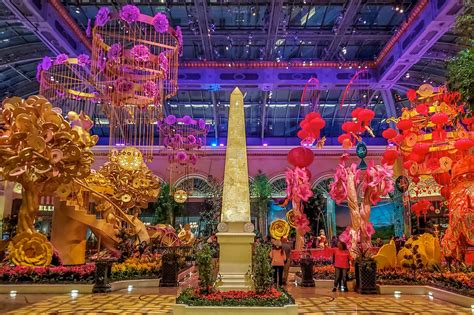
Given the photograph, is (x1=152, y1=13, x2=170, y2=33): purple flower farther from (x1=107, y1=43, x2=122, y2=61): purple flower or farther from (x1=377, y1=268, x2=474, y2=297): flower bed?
(x1=377, y1=268, x2=474, y2=297): flower bed

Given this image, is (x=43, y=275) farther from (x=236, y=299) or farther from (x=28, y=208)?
(x=236, y=299)

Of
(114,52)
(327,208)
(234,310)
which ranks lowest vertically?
(234,310)

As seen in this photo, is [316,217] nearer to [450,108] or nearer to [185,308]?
[450,108]

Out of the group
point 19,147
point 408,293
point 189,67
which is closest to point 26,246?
point 19,147

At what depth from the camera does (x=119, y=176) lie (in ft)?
42.6

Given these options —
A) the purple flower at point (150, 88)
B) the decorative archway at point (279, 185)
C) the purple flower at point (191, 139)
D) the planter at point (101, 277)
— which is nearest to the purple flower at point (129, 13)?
the purple flower at point (150, 88)

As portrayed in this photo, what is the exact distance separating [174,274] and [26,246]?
330cm

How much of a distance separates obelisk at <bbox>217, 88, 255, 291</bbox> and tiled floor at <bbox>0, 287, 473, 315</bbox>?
105 cm

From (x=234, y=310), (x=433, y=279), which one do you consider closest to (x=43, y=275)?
(x=234, y=310)

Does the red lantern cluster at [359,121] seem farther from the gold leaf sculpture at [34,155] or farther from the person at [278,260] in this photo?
the gold leaf sculpture at [34,155]

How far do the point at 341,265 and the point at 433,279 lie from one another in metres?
1.96

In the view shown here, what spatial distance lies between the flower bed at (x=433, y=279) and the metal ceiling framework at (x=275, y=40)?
6.65 m

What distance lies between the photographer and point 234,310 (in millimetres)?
5852

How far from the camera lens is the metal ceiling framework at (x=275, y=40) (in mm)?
13000
